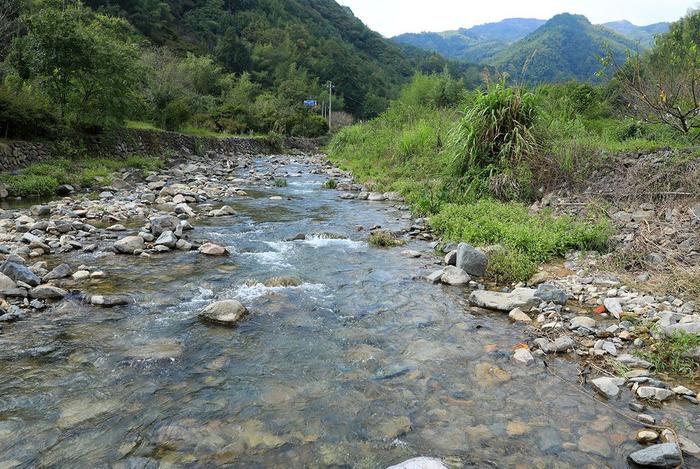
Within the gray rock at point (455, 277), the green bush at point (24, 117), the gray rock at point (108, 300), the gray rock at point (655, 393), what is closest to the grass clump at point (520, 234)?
the gray rock at point (455, 277)

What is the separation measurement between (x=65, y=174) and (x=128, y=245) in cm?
802

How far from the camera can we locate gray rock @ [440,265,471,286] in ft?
20.6

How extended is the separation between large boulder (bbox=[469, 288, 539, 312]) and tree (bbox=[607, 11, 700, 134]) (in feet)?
16.8

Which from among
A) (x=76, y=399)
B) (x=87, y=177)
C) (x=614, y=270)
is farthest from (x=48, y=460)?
(x=87, y=177)

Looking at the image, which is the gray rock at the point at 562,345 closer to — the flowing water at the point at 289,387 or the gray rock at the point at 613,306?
the flowing water at the point at 289,387

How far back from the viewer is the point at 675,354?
12.9 ft

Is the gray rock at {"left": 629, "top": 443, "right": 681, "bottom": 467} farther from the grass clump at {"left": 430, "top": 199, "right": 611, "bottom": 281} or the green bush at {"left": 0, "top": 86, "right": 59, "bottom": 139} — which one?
the green bush at {"left": 0, "top": 86, "right": 59, "bottom": 139}

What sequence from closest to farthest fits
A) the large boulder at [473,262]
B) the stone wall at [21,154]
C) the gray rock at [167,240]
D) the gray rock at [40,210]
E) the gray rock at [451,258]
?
the large boulder at [473,262] < the gray rock at [451,258] < the gray rock at [167,240] < the gray rock at [40,210] < the stone wall at [21,154]

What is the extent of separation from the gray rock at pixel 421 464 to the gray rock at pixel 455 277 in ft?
12.0

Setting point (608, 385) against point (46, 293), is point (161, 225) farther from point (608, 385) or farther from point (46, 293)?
point (608, 385)

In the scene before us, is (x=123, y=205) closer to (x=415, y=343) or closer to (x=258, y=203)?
(x=258, y=203)

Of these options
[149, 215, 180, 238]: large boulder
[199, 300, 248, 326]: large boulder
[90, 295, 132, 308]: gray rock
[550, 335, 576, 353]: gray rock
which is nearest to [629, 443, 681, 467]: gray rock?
[550, 335, 576, 353]: gray rock

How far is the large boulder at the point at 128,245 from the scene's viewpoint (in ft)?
24.9

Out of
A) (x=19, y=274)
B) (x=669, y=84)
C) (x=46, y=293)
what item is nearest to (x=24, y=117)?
(x=19, y=274)
